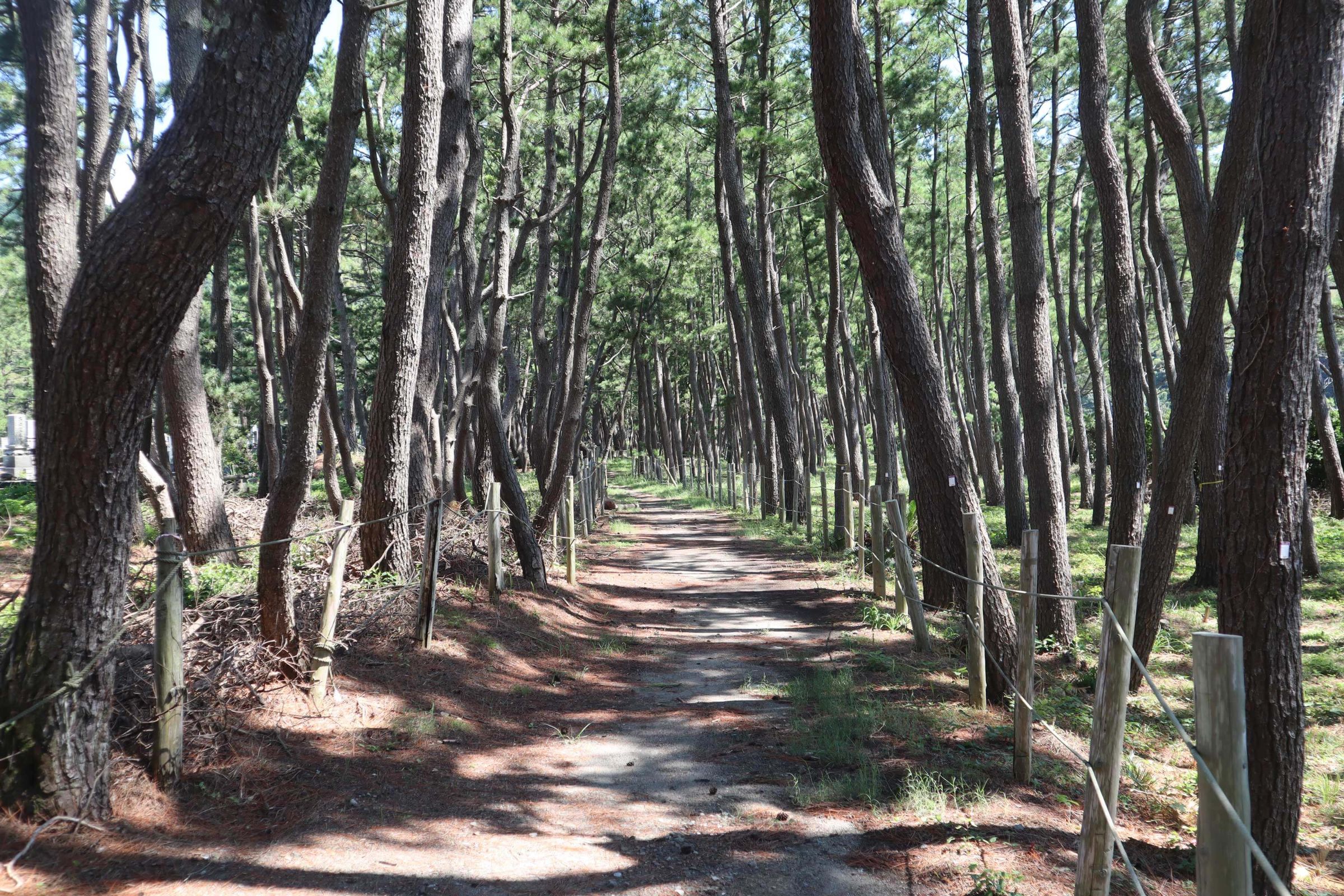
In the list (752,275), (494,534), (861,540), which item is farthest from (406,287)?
(752,275)

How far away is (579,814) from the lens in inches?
197

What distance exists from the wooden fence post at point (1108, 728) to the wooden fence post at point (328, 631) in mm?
4347

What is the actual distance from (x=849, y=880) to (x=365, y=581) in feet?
15.8

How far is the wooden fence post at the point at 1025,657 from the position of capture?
4918 mm

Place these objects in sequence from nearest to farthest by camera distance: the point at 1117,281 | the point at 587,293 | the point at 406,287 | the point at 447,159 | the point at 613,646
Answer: the point at 406,287 < the point at 1117,281 < the point at 447,159 < the point at 613,646 < the point at 587,293

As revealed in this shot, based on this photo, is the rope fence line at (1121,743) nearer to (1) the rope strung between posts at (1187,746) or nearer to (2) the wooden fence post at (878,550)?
(1) the rope strung between posts at (1187,746)

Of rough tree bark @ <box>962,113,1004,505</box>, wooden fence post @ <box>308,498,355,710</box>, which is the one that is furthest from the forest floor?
rough tree bark @ <box>962,113,1004,505</box>

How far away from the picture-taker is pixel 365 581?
751cm

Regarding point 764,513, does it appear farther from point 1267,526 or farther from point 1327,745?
point 1267,526

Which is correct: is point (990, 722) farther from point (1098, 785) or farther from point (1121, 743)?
point (1098, 785)

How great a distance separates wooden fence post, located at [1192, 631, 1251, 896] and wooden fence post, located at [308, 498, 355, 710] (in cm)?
486

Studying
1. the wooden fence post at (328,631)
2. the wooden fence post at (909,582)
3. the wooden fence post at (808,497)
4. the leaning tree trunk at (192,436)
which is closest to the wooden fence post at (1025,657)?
the wooden fence post at (909,582)

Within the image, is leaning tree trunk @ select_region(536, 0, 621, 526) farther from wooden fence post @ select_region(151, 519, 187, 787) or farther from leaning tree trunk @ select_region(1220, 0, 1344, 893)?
leaning tree trunk @ select_region(1220, 0, 1344, 893)

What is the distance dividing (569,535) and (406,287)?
17.9 ft
